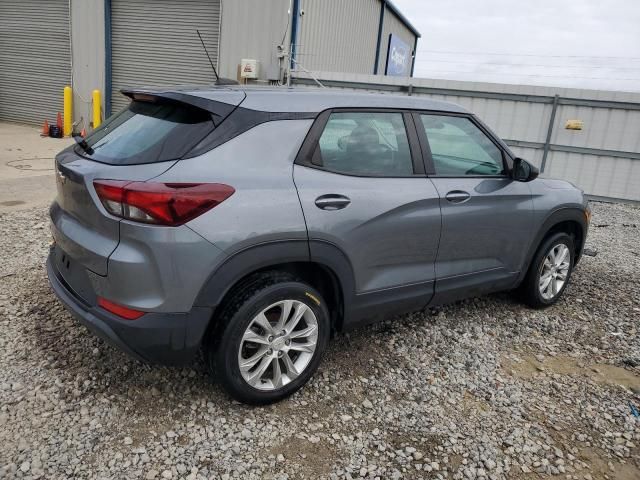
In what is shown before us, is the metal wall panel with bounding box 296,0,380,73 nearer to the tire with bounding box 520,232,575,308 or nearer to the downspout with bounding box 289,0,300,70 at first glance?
the downspout with bounding box 289,0,300,70

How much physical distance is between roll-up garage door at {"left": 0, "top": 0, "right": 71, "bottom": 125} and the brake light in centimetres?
1407

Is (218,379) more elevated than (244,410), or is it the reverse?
→ (218,379)

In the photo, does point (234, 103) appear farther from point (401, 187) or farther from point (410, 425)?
point (410, 425)

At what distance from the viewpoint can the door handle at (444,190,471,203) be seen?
3.50 m

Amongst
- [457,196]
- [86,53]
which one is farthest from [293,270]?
[86,53]

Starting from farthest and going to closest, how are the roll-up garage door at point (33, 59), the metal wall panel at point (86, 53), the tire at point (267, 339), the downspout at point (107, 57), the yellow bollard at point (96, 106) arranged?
1. the roll-up garage door at point (33, 59)
2. the yellow bollard at point (96, 106)
3. the metal wall panel at point (86, 53)
4. the downspout at point (107, 57)
5. the tire at point (267, 339)

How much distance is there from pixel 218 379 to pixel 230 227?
2.66ft

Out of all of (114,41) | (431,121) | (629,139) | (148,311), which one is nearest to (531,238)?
(431,121)

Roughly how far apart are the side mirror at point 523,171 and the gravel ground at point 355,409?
1176 mm

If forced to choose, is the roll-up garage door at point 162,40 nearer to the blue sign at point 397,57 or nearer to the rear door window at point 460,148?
the rear door window at point 460,148

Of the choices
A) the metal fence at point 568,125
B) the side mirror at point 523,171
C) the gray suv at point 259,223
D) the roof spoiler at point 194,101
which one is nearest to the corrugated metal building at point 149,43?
the metal fence at point 568,125

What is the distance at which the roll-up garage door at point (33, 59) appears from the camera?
47.2ft

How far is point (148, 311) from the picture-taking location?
2.48 metres

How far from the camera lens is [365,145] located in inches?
127
